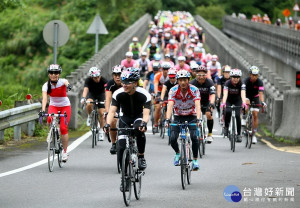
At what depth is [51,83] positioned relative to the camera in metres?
15.3

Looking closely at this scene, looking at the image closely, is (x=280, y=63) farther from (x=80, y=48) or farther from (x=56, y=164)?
(x=56, y=164)

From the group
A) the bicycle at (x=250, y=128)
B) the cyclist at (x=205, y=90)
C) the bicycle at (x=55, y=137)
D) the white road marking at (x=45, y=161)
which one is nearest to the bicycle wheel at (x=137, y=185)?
the white road marking at (x=45, y=161)

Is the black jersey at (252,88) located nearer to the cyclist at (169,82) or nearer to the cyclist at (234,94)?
the cyclist at (234,94)

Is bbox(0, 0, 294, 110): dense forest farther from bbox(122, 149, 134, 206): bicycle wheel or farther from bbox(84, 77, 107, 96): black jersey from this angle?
bbox(122, 149, 134, 206): bicycle wheel

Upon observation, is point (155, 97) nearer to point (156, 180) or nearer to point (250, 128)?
point (250, 128)

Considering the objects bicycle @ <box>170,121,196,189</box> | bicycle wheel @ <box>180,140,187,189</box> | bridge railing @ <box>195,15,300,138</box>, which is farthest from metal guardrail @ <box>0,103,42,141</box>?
bridge railing @ <box>195,15,300,138</box>

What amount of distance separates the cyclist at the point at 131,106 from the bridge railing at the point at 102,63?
32.5 feet

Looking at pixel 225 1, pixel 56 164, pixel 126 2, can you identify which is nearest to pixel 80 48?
pixel 126 2

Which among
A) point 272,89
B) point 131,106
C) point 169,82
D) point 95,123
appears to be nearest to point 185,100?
point 131,106

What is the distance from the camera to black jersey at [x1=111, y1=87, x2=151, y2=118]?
12047mm

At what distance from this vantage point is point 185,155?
1281cm

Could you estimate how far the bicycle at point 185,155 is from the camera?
41.3 ft

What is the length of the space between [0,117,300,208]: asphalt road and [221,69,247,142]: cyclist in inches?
29.2

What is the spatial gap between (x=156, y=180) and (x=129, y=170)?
2.51m
